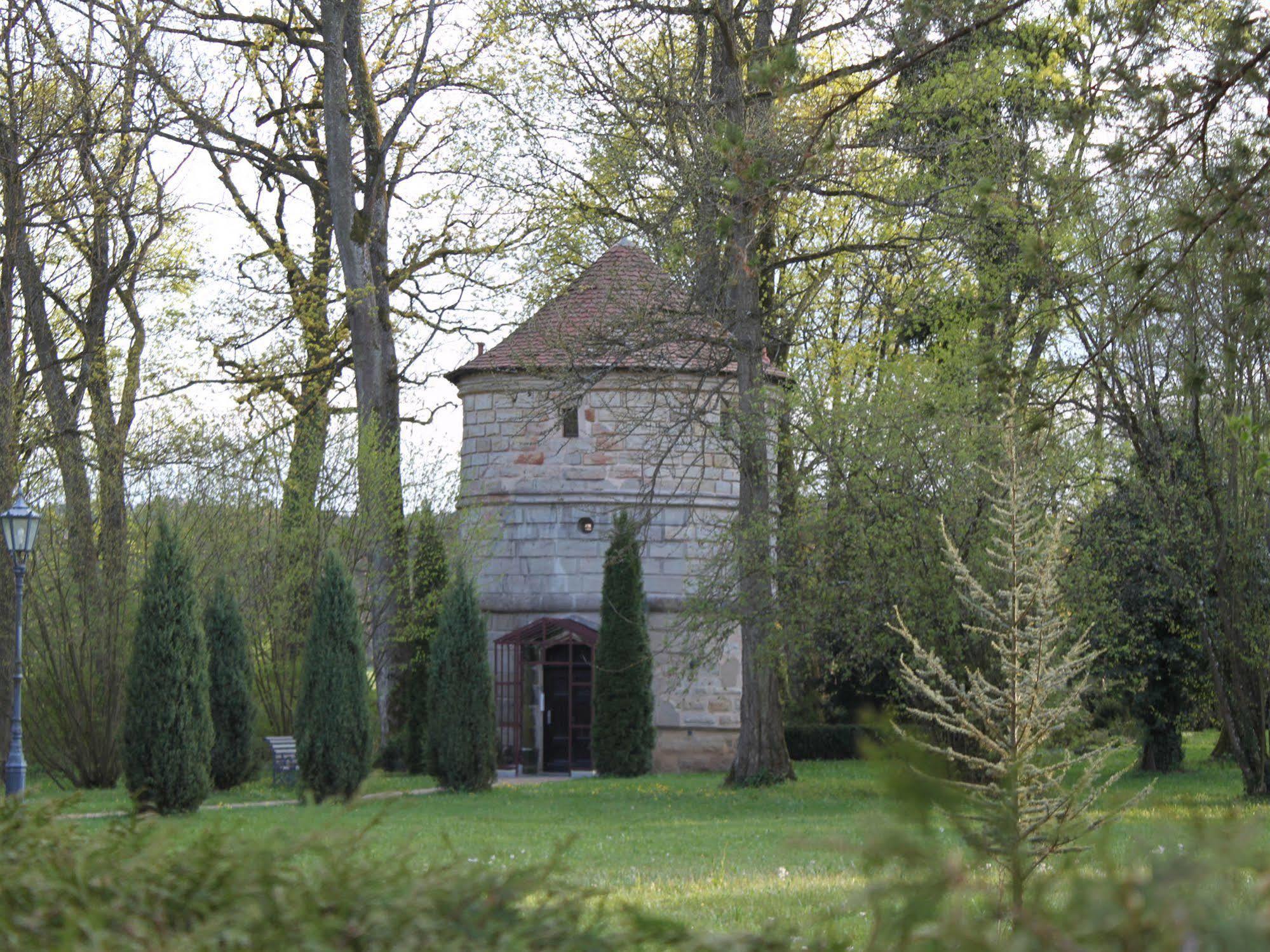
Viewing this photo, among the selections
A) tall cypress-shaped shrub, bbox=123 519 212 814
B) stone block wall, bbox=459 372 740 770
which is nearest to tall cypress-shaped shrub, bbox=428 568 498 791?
stone block wall, bbox=459 372 740 770

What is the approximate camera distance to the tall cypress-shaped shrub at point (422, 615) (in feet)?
74.7

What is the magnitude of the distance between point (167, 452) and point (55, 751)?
14.0 feet

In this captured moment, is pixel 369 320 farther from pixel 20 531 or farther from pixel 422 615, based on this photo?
pixel 20 531

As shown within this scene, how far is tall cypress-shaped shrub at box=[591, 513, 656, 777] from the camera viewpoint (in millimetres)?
22188

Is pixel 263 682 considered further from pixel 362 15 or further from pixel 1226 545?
pixel 1226 545

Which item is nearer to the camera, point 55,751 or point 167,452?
point 55,751

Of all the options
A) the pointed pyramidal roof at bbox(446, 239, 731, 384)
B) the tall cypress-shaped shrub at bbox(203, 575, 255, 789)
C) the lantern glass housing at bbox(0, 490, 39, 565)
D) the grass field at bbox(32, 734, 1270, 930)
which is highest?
the pointed pyramidal roof at bbox(446, 239, 731, 384)

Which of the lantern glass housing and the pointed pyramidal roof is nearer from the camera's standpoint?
the lantern glass housing

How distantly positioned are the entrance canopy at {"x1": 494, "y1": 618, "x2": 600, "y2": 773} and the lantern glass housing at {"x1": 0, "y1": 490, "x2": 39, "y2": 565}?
9969mm

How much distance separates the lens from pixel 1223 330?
14.7 metres

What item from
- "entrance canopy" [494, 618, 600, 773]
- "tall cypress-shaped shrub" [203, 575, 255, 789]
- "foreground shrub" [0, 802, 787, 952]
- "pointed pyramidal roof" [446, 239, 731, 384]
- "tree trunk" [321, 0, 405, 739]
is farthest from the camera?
"entrance canopy" [494, 618, 600, 773]

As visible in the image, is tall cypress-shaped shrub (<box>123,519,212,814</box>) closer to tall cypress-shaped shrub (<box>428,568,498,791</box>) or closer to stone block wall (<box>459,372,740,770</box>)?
tall cypress-shaped shrub (<box>428,568,498,791</box>)

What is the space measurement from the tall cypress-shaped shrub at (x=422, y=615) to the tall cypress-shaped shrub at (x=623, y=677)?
2.64 m

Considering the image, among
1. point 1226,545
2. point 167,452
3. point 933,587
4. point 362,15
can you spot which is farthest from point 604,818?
point 362,15
